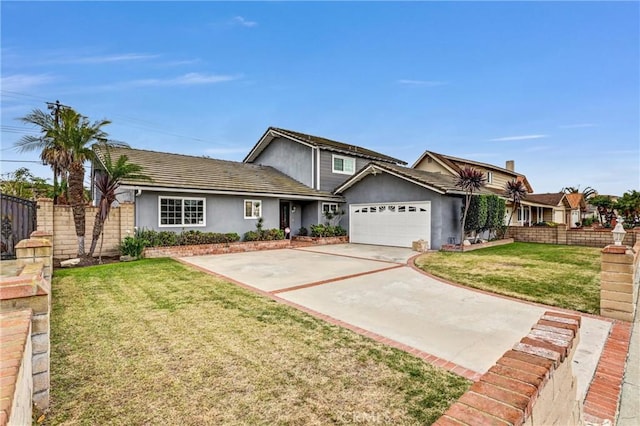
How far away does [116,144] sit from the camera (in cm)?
1431

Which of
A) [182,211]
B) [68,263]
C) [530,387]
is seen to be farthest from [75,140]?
[530,387]

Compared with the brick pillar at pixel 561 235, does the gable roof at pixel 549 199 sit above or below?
above

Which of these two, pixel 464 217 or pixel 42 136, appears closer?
pixel 42 136

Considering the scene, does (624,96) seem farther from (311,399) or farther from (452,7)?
(311,399)

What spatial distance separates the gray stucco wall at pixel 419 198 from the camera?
1562cm

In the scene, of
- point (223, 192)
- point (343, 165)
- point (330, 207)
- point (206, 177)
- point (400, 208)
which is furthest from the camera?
point (343, 165)

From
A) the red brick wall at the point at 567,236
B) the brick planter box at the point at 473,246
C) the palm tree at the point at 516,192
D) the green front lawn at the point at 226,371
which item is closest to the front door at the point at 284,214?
the brick planter box at the point at 473,246

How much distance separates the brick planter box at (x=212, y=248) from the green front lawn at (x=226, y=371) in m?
6.58

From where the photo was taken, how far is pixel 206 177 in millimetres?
15945

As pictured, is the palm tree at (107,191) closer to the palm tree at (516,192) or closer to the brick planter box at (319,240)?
the brick planter box at (319,240)

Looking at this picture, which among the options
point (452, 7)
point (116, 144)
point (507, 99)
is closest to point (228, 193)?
point (116, 144)

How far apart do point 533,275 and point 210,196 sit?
13383mm

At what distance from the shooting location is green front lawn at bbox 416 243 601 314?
277 inches

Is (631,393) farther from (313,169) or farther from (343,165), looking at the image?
(343,165)
